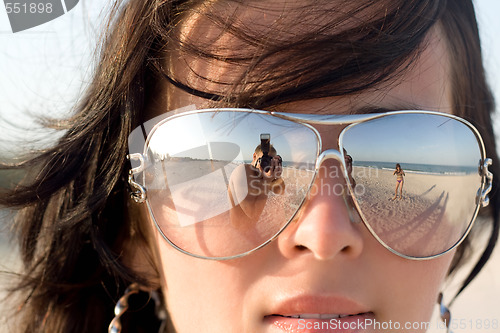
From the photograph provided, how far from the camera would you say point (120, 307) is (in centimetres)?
150

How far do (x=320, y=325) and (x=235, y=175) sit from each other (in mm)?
407

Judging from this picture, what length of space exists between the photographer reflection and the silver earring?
544 mm

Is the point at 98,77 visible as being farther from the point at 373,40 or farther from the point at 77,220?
the point at 373,40

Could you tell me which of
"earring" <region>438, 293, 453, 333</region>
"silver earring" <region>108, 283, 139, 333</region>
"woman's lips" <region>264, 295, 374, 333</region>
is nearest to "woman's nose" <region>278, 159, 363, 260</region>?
"woman's lips" <region>264, 295, 374, 333</region>

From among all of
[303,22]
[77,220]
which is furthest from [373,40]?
[77,220]

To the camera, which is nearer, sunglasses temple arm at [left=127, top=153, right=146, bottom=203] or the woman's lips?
the woman's lips

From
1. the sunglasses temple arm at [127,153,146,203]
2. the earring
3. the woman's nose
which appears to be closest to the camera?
the woman's nose

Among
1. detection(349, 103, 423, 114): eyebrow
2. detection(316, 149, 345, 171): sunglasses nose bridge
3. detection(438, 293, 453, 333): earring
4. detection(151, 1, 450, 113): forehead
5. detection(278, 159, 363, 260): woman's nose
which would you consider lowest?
detection(438, 293, 453, 333): earring

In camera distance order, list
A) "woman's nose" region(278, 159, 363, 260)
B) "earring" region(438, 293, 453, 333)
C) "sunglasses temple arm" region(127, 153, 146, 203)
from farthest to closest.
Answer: "earring" region(438, 293, 453, 333), "sunglasses temple arm" region(127, 153, 146, 203), "woman's nose" region(278, 159, 363, 260)

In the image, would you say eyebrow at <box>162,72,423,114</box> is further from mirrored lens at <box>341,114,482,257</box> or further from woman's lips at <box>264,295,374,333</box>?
woman's lips at <box>264,295,374,333</box>

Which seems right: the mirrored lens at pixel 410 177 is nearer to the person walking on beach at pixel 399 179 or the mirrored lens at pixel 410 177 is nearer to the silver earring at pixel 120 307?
the person walking on beach at pixel 399 179

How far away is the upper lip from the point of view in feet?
3.67

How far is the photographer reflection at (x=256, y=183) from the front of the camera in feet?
3.63

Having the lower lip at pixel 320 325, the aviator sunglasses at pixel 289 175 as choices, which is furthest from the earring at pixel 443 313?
the lower lip at pixel 320 325
